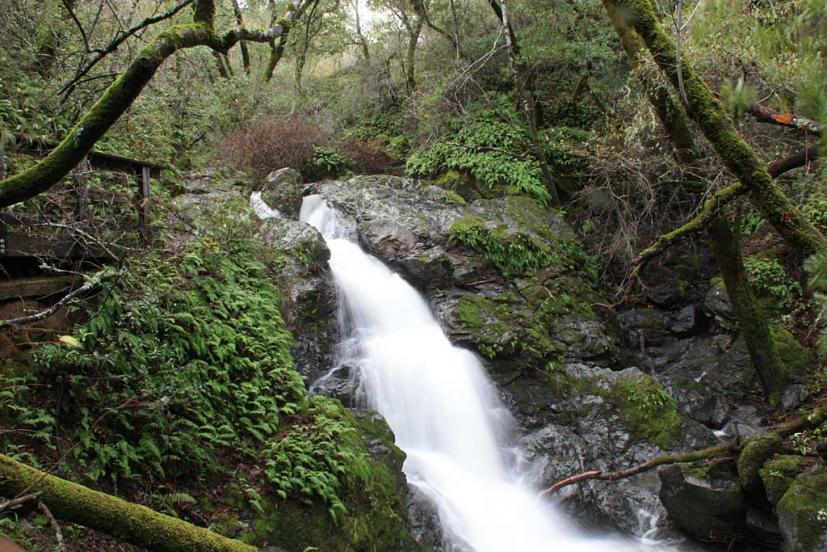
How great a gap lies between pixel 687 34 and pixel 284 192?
27.6 ft

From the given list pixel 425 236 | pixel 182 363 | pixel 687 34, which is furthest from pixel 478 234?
pixel 182 363

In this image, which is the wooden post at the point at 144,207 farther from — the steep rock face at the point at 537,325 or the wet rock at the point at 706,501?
the wet rock at the point at 706,501

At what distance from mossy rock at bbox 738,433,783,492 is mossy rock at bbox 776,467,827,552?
541mm

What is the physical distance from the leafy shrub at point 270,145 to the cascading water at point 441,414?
407cm

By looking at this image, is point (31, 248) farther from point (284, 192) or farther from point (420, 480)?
point (284, 192)

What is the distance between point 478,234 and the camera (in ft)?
38.5

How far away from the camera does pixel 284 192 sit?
12242 mm

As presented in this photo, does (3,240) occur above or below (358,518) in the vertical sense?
above

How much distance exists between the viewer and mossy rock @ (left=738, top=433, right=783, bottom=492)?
264 inches

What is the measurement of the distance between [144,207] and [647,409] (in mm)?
8207

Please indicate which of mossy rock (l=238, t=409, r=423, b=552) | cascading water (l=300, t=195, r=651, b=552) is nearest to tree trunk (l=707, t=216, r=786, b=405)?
cascading water (l=300, t=195, r=651, b=552)

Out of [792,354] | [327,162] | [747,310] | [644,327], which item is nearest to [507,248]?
[644,327]

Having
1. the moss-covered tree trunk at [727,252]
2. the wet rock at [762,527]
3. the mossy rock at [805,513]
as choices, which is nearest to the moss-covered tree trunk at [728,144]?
the moss-covered tree trunk at [727,252]

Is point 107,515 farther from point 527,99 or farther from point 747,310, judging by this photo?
point 527,99
